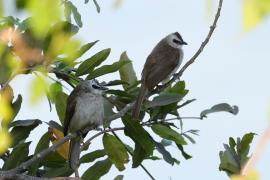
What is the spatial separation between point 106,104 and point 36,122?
2.31 feet

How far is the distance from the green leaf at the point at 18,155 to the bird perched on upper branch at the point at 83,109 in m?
0.64

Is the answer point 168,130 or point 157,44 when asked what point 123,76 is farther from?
point 157,44

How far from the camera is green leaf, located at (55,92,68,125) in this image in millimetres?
5539

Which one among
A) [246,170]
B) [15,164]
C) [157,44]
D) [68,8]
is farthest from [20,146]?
[157,44]

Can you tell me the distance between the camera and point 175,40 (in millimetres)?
9000

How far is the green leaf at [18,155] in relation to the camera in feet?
15.9

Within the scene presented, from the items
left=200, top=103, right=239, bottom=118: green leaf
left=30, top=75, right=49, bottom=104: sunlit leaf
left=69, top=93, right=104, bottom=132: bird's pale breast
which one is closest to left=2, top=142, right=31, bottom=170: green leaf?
left=69, top=93, right=104, bottom=132: bird's pale breast

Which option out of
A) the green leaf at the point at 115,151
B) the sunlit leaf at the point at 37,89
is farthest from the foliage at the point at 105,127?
the sunlit leaf at the point at 37,89

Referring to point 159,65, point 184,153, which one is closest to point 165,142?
point 184,153

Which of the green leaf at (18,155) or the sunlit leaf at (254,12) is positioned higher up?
the sunlit leaf at (254,12)

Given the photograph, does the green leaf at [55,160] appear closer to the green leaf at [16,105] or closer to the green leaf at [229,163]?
the green leaf at [16,105]

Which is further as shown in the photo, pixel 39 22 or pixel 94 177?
pixel 94 177

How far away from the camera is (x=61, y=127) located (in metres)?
5.52

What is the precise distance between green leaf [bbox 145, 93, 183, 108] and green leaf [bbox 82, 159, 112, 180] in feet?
2.17
